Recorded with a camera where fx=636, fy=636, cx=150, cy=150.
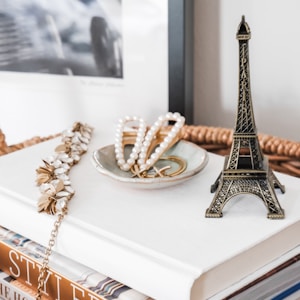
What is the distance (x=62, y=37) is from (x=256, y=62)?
233 millimetres

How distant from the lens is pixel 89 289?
44 centimetres

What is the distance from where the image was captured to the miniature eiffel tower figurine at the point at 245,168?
1.46ft

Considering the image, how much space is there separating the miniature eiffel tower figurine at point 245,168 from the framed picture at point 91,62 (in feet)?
0.63

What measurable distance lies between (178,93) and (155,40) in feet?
0.20

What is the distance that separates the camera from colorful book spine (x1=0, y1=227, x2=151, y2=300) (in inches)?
17.2

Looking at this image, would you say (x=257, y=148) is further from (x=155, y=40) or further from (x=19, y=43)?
(x=19, y=43)

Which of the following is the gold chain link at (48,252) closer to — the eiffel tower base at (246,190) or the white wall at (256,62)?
the eiffel tower base at (246,190)

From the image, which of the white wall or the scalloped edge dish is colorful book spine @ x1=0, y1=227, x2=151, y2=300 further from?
the white wall

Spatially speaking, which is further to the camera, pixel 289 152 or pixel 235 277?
pixel 289 152

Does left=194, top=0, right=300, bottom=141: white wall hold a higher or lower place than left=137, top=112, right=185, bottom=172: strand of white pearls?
higher

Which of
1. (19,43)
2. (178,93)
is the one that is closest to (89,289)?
(178,93)

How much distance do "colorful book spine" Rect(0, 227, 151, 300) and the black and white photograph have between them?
0.84 feet

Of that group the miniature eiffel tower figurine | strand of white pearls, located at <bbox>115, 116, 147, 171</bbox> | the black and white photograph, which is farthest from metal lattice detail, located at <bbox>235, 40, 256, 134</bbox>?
the black and white photograph

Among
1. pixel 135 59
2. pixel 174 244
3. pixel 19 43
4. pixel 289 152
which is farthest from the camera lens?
pixel 19 43
